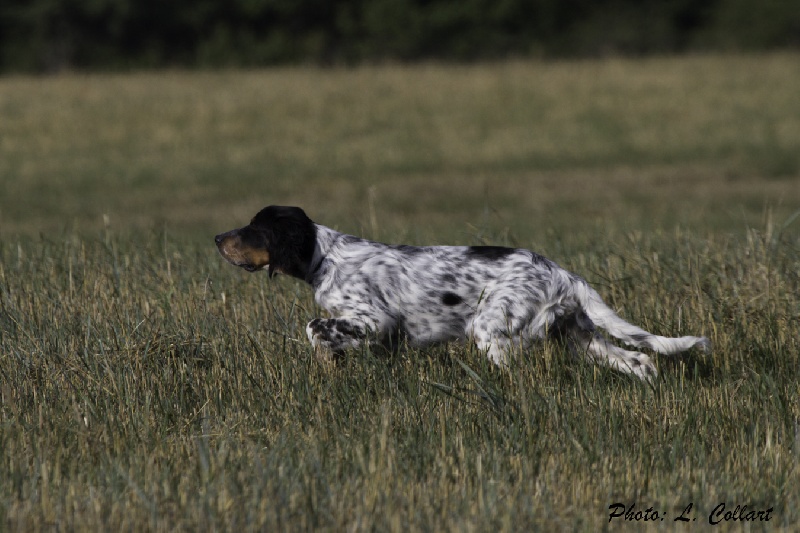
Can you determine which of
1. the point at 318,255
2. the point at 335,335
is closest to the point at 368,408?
the point at 335,335

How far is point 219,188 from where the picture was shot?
1973cm

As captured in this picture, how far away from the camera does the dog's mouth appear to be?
233 inches

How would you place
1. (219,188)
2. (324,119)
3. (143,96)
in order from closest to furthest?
(219,188) → (324,119) → (143,96)

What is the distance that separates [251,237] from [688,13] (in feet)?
125

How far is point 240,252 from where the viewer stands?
5902mm

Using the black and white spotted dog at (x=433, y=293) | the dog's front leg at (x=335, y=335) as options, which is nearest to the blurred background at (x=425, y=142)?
the black and white spotted dog at (x=433, y=293)

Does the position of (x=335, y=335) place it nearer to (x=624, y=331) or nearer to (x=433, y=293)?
(x=433, y=293)

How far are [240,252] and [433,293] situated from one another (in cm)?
107

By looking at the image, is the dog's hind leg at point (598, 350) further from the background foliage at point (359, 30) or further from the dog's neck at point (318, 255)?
the background foliage at point (359, 30)

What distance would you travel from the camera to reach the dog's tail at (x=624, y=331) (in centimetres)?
546

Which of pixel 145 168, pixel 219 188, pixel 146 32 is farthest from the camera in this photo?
pixel 146 32

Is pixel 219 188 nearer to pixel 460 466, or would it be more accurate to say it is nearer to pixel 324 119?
pixel 324 119

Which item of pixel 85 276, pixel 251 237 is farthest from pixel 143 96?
pixel 251 237

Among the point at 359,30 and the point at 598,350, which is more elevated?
the point at 359,30
